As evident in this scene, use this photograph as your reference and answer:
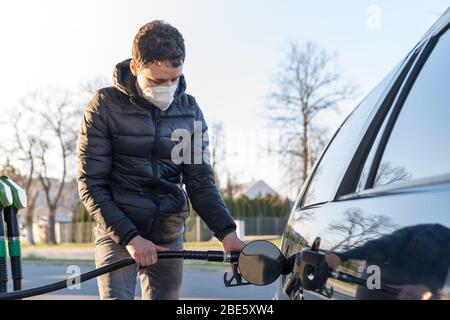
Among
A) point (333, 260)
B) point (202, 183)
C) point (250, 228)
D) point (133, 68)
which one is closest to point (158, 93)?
point (133, 68)

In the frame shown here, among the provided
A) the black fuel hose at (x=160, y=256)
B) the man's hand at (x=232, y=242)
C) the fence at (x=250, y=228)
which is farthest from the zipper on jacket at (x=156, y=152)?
the fence at (x=250, y=228)

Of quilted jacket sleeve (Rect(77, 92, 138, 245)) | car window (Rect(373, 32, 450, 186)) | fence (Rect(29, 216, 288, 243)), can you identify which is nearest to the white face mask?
quilted jacket sleeve (Rect(77, 92, 138, 245))

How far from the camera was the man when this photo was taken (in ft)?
8.10

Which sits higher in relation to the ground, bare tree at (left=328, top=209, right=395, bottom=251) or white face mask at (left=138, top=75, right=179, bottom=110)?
white face mask at (left=138, top=75, right=179, bottom=110)

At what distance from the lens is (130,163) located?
2602mm

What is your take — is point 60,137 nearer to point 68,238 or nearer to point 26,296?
point 68,238

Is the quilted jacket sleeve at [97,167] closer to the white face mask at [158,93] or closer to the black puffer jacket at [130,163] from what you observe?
the black puffer jacket at [130,163]

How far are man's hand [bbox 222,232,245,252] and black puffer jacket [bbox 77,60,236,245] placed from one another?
0.04m

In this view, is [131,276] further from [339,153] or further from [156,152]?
[339,153]

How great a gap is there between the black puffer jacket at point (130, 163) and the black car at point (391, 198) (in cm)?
56

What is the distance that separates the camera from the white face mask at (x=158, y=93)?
2527mm

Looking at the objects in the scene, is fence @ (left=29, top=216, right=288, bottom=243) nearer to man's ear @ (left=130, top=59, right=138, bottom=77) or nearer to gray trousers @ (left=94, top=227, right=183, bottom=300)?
gray trousers @ (left=94, top=227, right=183, bottom=300)

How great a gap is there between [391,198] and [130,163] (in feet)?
4.40

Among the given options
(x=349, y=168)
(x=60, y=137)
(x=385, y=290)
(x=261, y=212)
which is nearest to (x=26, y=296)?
(x=349, y=168)
